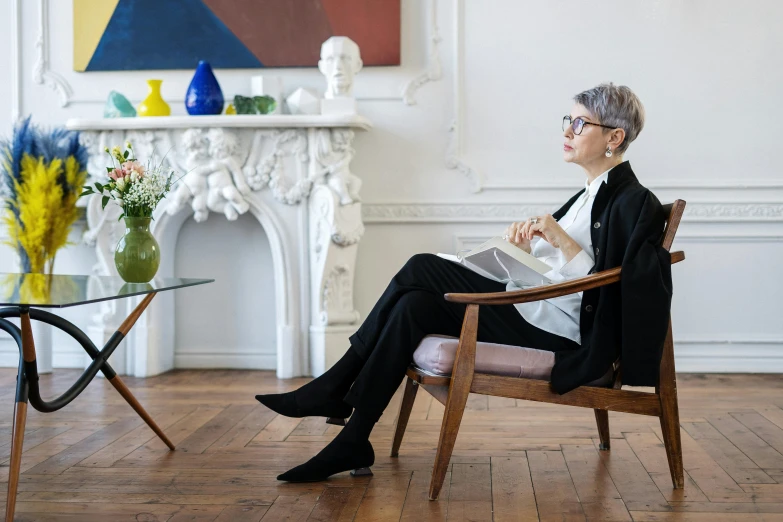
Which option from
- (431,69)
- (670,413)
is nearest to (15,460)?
(670,413)

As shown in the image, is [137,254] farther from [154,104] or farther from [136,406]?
[154,104]

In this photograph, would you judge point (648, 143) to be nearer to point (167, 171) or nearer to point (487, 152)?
point (487, 152)

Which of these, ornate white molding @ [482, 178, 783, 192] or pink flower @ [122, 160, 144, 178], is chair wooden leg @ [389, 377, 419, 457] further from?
ornate white molding @ [482, 178, 783, 192]

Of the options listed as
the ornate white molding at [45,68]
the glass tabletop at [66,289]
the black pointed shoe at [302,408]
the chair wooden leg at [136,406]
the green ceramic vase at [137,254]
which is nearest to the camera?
the glass tabletop at [66,289]

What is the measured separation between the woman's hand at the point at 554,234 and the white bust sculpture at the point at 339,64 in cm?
189

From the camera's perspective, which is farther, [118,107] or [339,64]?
[118,107]

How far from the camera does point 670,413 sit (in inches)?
103

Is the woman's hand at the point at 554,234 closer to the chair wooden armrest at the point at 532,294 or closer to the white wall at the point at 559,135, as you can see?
the chair wooden armrest at the point at 532,294

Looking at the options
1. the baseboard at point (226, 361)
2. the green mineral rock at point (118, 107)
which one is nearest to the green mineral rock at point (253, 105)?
the green mineral rock at point (118, 107)

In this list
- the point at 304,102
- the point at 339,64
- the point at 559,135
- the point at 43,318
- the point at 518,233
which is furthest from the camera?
the point at 559,135

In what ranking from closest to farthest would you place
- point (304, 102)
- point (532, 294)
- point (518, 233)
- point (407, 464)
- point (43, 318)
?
1. point (532, 294)
2. point (43, 318)
3. point (518, 233)
4. point (407, 464)
5. point (304, 102)

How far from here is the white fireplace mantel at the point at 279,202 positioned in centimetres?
443

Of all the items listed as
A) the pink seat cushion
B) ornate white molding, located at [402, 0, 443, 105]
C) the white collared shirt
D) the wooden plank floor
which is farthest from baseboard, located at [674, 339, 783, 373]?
the pink seat cushion

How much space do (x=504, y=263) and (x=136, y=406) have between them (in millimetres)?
1376
